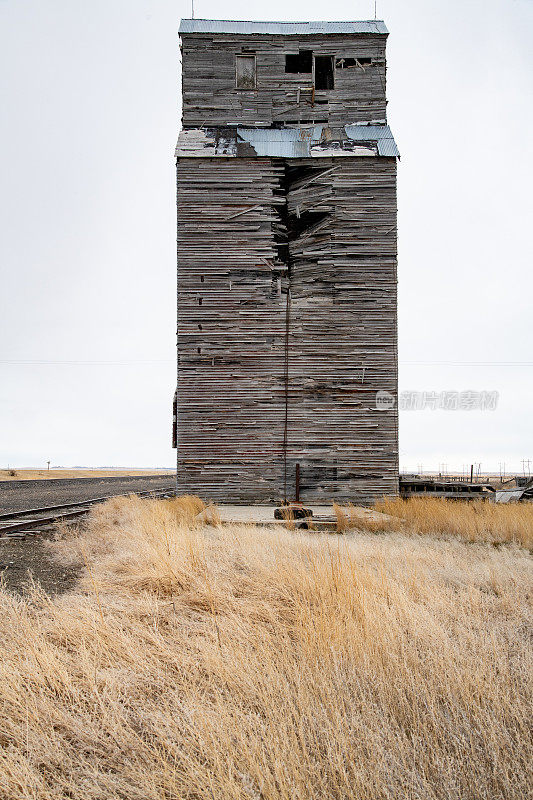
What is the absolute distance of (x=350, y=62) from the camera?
17.8 metres

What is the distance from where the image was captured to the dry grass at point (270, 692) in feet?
7.66

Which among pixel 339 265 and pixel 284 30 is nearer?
pixel 339 265

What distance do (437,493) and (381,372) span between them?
4.34 meters

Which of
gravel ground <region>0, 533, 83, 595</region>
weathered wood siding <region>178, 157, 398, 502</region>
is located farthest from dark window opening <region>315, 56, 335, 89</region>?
gravel ground <region>0, 533, 83, 595</region>

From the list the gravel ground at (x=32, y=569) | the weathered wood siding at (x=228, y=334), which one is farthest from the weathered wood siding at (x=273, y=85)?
the gravel ground at (x=32, y=569)

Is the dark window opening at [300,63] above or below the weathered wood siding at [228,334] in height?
above

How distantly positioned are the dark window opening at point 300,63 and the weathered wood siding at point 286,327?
3.98 metres

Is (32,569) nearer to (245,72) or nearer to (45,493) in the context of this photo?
(245,72)

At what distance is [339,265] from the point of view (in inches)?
649

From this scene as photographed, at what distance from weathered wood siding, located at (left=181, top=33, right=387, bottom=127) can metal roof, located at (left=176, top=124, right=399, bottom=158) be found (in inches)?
16.9

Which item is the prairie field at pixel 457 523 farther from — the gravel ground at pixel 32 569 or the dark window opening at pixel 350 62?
the dark window opening at pixel 350 62

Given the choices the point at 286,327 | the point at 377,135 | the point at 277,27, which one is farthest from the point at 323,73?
the point at 286,327

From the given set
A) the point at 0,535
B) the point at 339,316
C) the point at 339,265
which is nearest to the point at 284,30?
the point at 339,265

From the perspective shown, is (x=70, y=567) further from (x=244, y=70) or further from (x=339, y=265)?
(x=244, y=70)
